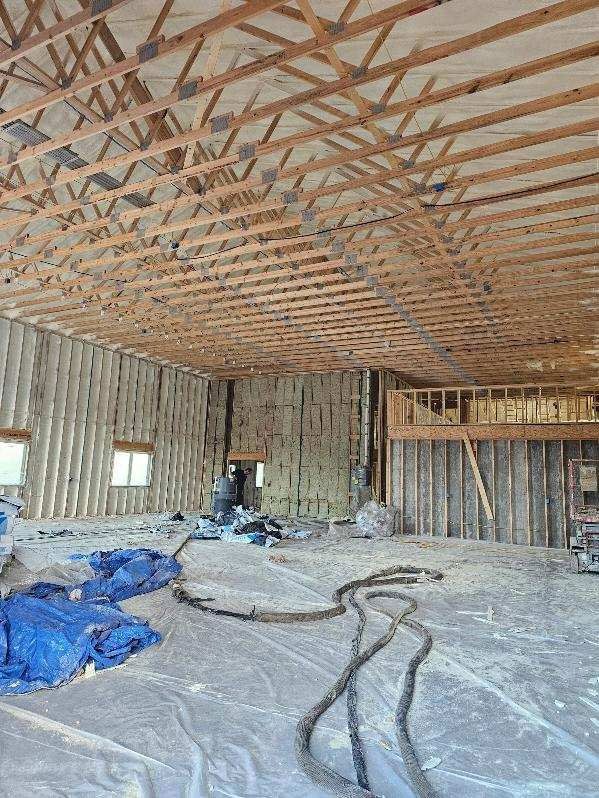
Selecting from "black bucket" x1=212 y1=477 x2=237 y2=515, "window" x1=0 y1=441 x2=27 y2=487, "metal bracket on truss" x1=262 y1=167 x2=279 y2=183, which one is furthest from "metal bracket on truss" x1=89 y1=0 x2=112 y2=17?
"black bucket" x1=212 y1=477 x2=237 y2=515

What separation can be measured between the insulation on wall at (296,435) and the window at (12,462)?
7485mm

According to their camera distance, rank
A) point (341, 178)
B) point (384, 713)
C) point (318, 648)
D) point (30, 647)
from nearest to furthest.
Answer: point (384, 713)
point (30, 647)
point (318, 648)
point (341, 178)

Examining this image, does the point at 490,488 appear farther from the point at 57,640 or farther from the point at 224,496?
the point at 57,640

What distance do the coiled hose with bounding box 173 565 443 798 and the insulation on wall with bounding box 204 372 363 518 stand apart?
967 cm

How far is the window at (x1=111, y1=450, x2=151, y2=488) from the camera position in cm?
1628

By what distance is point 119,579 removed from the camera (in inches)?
243

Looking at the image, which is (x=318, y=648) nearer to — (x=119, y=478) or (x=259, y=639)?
(x=259, y=639)

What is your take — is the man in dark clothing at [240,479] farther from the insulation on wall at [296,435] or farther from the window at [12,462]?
the window at [12,462]

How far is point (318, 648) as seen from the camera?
14.5 feet

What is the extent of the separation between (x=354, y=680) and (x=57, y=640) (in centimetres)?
224

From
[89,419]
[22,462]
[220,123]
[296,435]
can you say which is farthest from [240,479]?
[220,123]

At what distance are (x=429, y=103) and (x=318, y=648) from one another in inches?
199

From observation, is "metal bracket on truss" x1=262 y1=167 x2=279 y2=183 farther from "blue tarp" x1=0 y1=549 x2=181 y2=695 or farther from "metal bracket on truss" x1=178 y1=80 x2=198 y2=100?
"blue tarp" x1=0 y1=549 x2=181 y2=695

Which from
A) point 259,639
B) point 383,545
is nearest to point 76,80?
point 259,639
